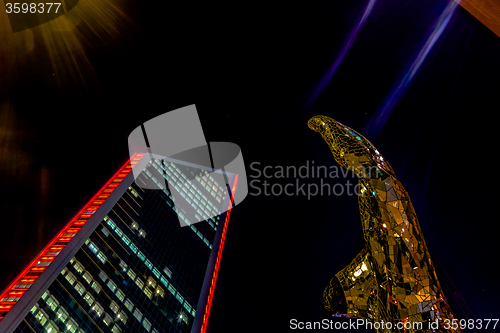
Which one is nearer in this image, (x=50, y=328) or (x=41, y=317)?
(x=41, y=317)

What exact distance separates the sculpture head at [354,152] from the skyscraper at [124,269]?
30182mm

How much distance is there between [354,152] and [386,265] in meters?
1.44

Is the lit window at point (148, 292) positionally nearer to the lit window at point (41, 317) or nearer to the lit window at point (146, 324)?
the lit window at point (146, 324)

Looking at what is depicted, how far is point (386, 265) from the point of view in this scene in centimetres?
253

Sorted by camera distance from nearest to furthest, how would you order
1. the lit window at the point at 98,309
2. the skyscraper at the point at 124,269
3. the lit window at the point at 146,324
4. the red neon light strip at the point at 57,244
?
the red neon light strip at the point at 57,244 < the skyscraper at the point at 124,269 < the lit window at the point at 98,309 < the lit window at the point at 146,324

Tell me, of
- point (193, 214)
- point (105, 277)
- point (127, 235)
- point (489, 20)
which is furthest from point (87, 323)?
point (489, 20)

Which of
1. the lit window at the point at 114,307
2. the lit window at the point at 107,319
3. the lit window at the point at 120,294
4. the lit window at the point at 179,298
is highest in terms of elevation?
the lit window at the point at 120,294

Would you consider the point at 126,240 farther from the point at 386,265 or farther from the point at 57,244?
the point at 386,265

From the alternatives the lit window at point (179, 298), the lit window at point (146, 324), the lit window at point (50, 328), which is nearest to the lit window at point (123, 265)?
the lit window at point (146, 324)

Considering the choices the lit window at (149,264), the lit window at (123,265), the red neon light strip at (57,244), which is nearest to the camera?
the red neon light strip at (57,244)

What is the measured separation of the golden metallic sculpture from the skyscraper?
97.6 ft

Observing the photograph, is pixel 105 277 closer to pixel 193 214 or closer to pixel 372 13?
pixel 193 214

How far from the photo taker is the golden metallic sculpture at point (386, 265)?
240 cm

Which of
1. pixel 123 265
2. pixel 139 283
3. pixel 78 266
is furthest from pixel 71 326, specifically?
pixel 139 283
